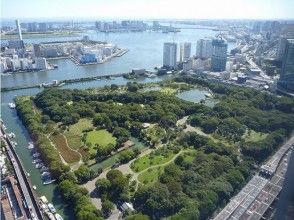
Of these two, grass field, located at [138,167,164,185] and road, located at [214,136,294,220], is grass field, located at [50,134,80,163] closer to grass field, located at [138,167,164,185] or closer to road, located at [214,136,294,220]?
grass field, located at [138,167,164,185]

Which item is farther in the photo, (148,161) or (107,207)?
(148,161)

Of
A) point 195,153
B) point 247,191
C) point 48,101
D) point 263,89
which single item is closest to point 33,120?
point 48,101

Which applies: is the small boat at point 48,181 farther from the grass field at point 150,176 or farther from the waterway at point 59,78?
the grass field at point 150,176

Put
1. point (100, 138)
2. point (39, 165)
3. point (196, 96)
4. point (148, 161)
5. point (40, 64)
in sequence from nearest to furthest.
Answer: point (39, 165) < point (148, 161) < point (100, 138) < point (196, 96) < point (40, 64)

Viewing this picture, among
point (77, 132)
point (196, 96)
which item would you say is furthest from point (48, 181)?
point (196, 96)

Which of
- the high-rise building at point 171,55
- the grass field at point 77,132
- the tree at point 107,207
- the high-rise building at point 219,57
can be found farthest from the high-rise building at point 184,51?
the tree at point 107,207

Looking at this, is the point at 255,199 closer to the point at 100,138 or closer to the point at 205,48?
the point at 100,138

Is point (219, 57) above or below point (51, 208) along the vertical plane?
above
